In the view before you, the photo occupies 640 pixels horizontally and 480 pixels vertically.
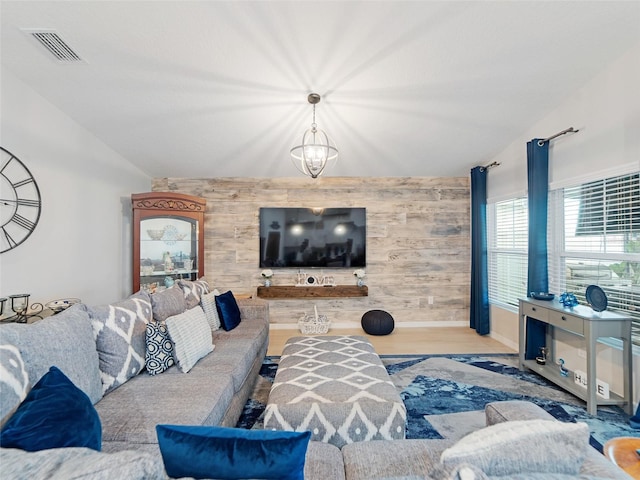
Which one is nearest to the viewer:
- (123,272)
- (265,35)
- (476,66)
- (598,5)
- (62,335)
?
(62,335)

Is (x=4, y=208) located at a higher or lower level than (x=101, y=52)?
lower

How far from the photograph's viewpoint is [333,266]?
475cm

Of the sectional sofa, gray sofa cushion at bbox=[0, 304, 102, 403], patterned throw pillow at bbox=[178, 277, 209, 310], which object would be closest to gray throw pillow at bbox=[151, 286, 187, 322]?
the sectional sofa

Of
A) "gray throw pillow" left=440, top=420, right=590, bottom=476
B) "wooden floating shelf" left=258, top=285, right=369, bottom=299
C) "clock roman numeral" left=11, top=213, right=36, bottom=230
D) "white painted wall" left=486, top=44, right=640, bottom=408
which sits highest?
"white painted wall" left=486, top=44, right=640, bottom=408

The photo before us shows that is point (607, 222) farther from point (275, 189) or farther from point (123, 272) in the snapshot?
point (123, 272)

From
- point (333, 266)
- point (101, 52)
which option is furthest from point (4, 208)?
point (333, 266)

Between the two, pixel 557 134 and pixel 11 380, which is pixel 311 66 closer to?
pixel 557 134

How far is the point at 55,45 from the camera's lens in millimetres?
2223

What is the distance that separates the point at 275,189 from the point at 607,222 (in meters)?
3.89

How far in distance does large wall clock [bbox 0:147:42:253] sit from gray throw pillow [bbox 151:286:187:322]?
120 cm

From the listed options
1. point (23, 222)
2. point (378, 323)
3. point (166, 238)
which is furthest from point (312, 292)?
point (23, 222)

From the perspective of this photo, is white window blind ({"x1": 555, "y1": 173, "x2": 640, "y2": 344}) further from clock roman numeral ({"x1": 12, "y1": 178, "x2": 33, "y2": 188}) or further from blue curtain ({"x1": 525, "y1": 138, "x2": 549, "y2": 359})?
clock roman numeral ({"x1": 12, "y1": 178, "x2": 33, "y2": 188})

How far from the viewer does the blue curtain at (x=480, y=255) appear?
4297 millimetres

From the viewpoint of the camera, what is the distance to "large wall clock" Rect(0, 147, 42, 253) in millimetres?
2365
